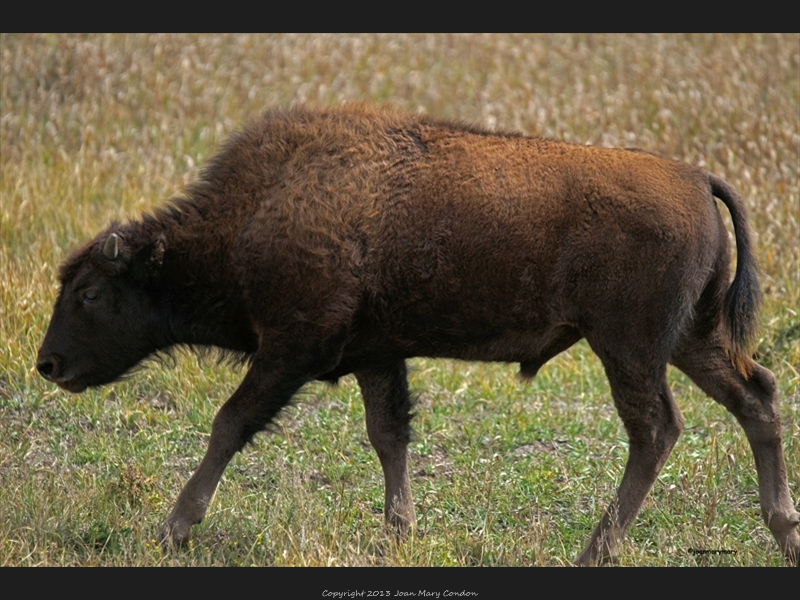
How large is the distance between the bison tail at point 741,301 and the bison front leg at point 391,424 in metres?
1.77

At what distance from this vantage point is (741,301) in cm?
535

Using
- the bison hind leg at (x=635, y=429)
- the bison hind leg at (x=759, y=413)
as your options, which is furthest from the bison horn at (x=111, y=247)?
the bison hind leg at (x=759, y=413)

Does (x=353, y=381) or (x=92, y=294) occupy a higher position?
(x=92, y=294)

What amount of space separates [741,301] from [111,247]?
3.19 m

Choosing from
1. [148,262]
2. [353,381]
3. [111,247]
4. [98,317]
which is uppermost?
[111,247]

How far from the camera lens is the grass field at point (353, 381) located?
5574 mm

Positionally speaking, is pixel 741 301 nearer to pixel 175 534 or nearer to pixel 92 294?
pixel 175 534

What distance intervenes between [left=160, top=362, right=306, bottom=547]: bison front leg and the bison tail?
220 cm

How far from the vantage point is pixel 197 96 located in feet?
40.9

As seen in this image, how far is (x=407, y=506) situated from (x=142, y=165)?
6.18 metres

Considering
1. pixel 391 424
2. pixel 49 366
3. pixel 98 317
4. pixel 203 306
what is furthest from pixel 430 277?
pixel 49 366

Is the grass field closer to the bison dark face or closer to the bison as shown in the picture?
the bison

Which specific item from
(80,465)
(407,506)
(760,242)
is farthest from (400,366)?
(760,242)

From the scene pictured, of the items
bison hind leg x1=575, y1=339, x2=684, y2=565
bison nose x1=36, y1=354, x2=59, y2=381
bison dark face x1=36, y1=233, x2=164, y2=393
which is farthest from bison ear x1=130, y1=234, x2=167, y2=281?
bison hind leg x1=575, y1=339, x2=684, y2=565
